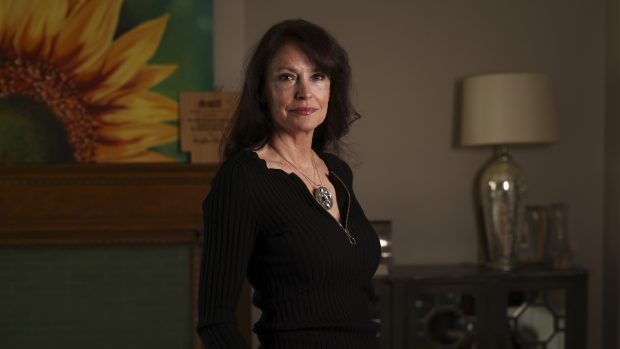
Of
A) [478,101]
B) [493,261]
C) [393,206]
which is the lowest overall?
[493,261]

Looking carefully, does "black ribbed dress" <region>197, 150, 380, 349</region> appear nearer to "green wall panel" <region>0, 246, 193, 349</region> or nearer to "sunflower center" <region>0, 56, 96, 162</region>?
"green wall panel" <region>0, 246, 193, 349</region>

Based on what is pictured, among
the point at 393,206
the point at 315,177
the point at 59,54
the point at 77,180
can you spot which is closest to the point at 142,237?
the point at 77,180

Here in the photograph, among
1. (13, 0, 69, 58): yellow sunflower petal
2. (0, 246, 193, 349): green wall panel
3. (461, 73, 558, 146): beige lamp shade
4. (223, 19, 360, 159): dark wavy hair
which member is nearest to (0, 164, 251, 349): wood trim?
(0, 246, 193, 349): green wall panel

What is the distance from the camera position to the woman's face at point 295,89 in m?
1.39

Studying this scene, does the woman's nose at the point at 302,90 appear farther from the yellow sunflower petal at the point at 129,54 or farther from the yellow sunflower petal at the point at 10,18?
the yellow sunflower petal at the point at 10,18

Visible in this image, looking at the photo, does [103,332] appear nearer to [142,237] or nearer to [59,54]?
[142,237]

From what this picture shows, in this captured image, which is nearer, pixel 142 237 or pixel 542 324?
pixel 142 237

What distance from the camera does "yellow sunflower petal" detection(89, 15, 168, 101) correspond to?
3.29 metres

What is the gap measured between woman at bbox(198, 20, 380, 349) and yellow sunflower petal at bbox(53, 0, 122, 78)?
2019 millimetres

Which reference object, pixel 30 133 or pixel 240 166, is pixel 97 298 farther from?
pixel 240 166

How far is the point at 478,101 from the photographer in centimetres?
346

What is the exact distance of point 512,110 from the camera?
3393 mm

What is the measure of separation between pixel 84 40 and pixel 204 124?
2.06 feet

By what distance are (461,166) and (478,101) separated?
0.44 meters
